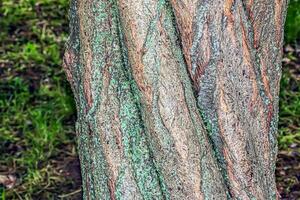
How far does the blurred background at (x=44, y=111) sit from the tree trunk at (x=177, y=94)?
4.77ft

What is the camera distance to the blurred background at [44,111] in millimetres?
4129

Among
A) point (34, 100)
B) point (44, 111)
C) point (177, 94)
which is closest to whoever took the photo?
point (177, 94)

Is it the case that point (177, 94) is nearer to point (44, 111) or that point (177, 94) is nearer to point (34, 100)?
point (44, 111)

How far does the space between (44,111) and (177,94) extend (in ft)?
7.95

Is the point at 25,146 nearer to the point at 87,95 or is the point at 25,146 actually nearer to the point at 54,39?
the point at 54,39

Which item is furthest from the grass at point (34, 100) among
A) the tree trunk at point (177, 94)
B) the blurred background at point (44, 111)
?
the tree trunk at point (177, 94)

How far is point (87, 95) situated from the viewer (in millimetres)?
2516

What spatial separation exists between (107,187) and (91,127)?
182mm

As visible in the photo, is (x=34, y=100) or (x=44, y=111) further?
(x=34, y=100)

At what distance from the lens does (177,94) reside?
236 centimetres

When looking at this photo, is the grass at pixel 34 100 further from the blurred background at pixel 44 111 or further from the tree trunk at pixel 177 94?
the tree trunk at pixel 177 94

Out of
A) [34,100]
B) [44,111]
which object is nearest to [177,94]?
[44,111]

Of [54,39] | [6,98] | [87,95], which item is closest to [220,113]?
[87,95]

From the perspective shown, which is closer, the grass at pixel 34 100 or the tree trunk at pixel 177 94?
the tree trunk at pixel 177 94
